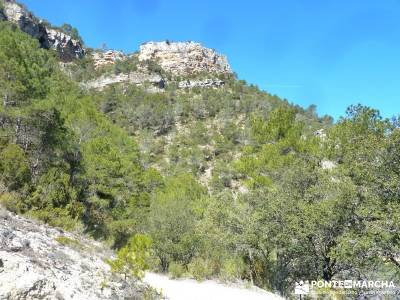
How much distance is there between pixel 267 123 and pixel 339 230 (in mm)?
13094

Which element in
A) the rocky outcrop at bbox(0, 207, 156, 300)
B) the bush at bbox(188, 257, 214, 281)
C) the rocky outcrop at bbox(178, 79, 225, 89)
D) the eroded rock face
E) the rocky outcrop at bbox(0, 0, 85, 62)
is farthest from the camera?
the eroded rock face

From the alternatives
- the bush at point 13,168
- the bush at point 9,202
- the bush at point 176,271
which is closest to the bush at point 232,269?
the bush at point 176,271

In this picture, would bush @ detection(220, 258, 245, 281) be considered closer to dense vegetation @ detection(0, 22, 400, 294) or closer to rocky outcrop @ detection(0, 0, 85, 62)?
dense vegetation @ detection(0, 22, 400, 294)

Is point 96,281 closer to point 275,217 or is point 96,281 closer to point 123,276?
point 123,276

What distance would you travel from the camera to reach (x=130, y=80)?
85000 mm

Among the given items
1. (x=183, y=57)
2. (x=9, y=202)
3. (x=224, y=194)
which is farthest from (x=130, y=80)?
(x=9, y=202)

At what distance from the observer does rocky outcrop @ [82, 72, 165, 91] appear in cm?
7848

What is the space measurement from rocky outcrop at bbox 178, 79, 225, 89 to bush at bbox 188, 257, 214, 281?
67.3m

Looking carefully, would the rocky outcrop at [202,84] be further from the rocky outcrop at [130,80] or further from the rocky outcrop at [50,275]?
the rocky outcrop at [50,275]

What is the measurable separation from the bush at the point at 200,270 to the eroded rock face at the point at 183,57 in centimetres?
9749

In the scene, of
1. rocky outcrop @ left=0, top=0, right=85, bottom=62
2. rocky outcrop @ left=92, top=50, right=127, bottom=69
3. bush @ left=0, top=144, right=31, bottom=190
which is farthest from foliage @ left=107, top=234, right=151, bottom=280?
rocky outcrop @ left=92, top=50, right=127, bottom=69

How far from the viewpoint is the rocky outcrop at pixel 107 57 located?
337 ft

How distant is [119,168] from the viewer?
25.2 meters
